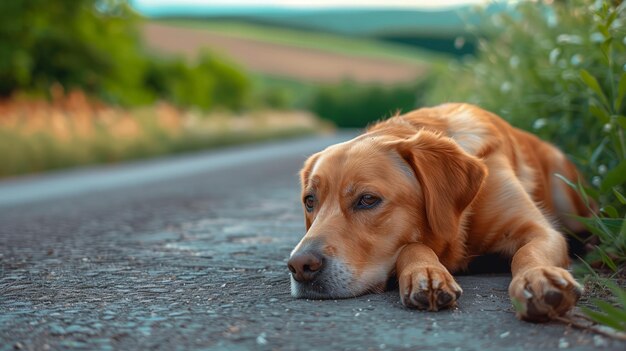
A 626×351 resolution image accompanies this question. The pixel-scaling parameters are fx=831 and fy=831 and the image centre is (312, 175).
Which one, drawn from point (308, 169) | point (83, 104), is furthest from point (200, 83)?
point (308, 169)

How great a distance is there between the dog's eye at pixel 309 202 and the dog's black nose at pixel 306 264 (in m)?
0.57

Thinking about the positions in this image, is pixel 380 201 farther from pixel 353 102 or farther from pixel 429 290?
pixel 353 102

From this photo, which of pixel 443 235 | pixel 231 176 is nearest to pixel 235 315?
pixel 443 235

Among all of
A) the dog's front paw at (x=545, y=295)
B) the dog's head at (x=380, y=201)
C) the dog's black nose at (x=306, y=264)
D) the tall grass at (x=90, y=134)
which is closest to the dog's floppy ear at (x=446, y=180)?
the dog's head at (x=380, y=201)

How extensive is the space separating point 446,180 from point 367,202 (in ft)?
1.39

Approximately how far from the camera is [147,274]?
14.8 ft

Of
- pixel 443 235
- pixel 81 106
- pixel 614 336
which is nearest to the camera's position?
pixel 614 336

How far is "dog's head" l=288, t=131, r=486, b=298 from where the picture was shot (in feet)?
12.2

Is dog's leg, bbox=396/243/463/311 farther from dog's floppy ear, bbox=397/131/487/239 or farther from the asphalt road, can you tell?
dog's floppy ear, bbox=397/131/487/239

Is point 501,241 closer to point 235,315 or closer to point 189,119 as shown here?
point 235,315

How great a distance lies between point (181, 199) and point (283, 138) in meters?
26.1

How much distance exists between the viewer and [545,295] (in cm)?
308

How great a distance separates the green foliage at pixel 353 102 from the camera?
2034 inches

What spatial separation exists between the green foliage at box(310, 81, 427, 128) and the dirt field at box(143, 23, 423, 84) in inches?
216
